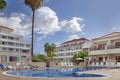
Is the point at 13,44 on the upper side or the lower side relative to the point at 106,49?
upper

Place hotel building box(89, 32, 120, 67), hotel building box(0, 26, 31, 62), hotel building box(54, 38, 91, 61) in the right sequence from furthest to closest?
hotel building box(54, 38, 91, 61)
hotel building box(0, 26, 31, 62)
hotel building box(89, 32, 120, 67)

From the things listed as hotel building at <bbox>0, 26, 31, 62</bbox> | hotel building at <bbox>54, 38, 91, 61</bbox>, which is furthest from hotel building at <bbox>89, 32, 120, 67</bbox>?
hotel building at <bbox>54, 38, 91, 61</bbox>

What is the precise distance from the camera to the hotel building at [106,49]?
4367cm

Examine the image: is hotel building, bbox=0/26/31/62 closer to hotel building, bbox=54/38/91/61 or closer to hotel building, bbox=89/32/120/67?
hotel building, bbox=54/38/91/61

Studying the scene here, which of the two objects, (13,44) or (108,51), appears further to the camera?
(13,44)

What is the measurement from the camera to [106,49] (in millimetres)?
45500

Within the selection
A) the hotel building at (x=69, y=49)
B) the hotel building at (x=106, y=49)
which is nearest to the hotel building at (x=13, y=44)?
the hotel building at (x=69, y=49)

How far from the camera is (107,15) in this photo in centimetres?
3803

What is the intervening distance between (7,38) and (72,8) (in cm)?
3952

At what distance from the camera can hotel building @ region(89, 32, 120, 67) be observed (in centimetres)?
4367

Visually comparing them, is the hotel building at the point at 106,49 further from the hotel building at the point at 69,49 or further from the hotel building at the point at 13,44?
the hotel building at the point at 69,49

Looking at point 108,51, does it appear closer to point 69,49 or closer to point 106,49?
point 106,49

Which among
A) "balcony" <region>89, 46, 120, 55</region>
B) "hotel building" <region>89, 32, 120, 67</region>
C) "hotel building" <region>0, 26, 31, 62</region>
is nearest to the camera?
"balcony" <region>89, 46, 120, 55</region>

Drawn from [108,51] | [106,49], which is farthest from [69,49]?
[108,51]
